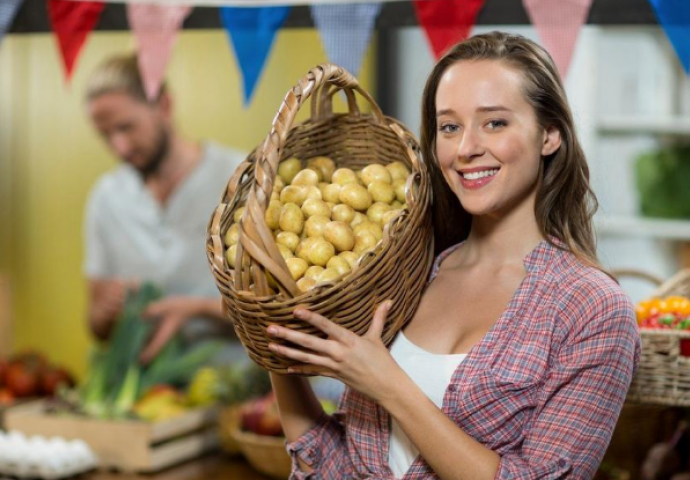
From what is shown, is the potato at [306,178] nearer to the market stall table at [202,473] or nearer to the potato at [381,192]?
the potato at [381,192]

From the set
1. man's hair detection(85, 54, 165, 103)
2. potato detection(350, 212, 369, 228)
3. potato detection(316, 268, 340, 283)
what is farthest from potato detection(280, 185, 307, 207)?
man's hair detection(85, 54, 165, 103)

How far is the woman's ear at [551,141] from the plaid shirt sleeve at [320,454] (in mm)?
683

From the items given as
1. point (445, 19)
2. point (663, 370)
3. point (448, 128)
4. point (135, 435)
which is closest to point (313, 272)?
point (448, 128)

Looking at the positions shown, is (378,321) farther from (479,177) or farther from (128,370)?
(128,370)

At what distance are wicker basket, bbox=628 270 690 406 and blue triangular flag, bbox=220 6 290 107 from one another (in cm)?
117

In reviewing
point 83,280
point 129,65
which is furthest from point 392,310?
point 83,280

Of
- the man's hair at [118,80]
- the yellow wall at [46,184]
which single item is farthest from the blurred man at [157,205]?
the yellow wall at [46,184]

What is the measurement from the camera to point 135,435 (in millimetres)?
2721

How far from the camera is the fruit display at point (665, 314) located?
1.97 m

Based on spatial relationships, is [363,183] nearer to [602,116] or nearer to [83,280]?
[602,116]

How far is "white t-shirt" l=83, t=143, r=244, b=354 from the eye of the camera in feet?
13.5

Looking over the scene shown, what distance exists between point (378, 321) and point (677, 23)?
103 cm

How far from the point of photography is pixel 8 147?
4.96 m

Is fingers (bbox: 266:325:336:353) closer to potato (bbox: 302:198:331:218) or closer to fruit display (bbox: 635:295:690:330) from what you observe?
potato (bbox: 302:198:331:218)
